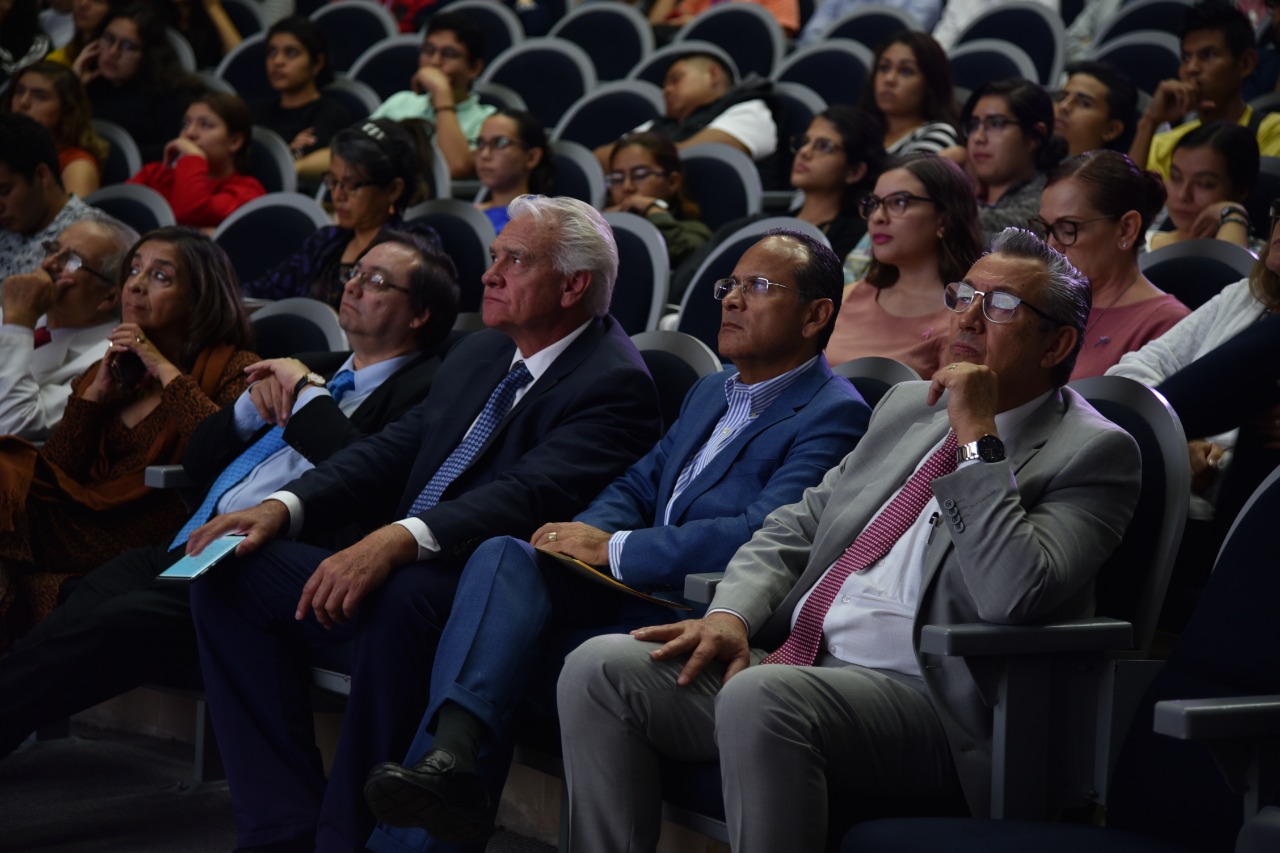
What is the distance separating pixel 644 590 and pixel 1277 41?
3.44 m

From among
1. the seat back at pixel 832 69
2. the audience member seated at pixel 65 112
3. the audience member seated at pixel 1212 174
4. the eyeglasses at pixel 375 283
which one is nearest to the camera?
the eyeglasses at pixel 375 283

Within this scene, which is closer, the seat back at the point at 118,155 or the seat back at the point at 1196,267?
the seat back at the point at 1196,267

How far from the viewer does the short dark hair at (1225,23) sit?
4.09m

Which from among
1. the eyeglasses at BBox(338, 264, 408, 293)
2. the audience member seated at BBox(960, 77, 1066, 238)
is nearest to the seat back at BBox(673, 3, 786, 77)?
the audience member seated at BBox(960, 77, 1066, 238)

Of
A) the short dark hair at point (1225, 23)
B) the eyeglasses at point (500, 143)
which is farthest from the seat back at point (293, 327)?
the short dark hair at point (1225, 23)

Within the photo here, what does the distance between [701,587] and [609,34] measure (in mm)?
4541

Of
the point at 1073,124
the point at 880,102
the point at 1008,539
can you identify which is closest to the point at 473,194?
the point at 880,102

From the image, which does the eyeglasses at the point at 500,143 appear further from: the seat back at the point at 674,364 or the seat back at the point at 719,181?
the seat back at the point at 674,364

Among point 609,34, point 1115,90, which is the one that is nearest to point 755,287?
point 1115,90

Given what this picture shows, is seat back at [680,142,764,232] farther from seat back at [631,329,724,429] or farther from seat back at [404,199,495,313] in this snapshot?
seat back at [631,329,724,429]

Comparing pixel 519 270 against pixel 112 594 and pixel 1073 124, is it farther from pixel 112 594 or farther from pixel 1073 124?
pixel 1073 124

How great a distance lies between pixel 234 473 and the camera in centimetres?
292

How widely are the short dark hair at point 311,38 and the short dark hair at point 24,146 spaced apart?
5.49 feet

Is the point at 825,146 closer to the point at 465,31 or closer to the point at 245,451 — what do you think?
the point at 245,451
